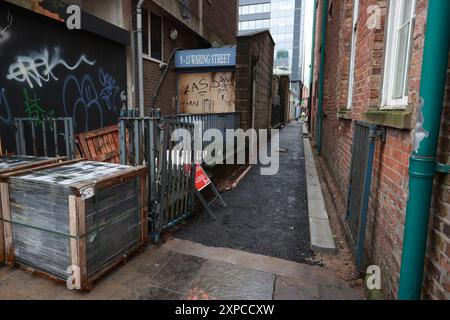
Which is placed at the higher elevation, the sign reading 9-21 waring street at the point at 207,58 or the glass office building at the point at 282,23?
the glass office building at the point at 282,23

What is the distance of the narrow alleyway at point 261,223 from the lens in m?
3.55

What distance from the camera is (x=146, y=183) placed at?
324 cm

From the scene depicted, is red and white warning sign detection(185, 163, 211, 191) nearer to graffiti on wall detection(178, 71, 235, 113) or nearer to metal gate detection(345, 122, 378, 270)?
metal gate detection(345, 122, 378, 270)

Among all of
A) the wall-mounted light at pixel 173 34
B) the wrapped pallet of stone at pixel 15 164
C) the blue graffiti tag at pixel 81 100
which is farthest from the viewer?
the wall-mounted light at pixel 173 34

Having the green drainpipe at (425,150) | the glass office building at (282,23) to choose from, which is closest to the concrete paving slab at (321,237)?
the green drainpipe at (425,150)

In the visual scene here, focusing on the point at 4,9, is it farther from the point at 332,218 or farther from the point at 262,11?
the point at 262,11

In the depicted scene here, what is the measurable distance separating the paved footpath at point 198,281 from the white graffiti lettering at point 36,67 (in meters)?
2.99

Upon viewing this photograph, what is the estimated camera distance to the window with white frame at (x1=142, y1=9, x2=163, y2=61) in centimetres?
822

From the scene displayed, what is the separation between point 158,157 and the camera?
3.52 meters

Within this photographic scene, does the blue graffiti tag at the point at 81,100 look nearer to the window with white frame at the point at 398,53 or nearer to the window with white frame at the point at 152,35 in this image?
the window with white frame at the point at 152,35

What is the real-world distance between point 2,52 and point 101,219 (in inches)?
130

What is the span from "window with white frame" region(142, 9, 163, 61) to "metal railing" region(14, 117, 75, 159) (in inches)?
159
